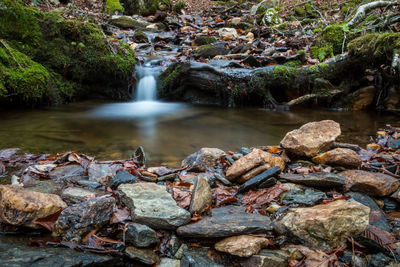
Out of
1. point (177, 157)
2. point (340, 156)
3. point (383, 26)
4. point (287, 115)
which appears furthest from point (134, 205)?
point (383, 26)

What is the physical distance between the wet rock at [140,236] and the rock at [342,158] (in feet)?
7.11

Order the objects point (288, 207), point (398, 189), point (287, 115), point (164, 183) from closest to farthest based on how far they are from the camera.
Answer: point (288, 207) → point (398, 189) → point (164, 183) → point (287, 115)

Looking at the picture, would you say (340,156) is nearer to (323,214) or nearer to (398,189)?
(398,189)

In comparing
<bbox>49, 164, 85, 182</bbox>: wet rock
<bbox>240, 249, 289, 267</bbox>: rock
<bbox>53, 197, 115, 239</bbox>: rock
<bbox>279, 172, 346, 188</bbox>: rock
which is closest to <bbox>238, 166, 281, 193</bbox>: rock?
<bbox>279, 172, 346, 188</bbox>: rock

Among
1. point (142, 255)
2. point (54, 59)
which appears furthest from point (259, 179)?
point (54, 59)

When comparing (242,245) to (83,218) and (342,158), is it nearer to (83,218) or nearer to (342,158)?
(83,218)

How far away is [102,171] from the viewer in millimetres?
2809

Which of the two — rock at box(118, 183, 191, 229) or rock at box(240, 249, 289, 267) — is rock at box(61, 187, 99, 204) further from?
rock at box(240, 249, 289, 267)

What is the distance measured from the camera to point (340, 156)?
2875 millimetres

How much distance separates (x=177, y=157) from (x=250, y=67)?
6.03m

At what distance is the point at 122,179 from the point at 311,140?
2.22 m

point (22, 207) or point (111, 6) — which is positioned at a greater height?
point (111, 6)

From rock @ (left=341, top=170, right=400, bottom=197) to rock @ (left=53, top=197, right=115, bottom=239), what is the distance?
7.22 ft

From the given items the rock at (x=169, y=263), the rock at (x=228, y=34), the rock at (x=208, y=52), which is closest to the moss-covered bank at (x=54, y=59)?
the rock at (x=208, y=52)
